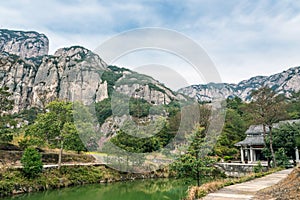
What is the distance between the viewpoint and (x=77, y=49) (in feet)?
202

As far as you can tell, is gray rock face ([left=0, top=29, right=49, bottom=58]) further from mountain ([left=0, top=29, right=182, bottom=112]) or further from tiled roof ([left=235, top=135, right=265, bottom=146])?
tiled roof ([left=235, top=135, right=265, bottom=146])

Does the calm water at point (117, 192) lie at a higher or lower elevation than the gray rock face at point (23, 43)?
lower

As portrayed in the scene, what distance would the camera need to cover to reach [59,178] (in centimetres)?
1883

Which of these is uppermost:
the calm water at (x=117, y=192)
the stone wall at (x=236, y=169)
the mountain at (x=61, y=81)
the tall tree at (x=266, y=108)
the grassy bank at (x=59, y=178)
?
the mountain at (x=61, y=81)

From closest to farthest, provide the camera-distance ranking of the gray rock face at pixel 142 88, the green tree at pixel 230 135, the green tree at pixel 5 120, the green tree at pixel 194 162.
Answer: the green tree at pixel 194 162 → the green tree at pixel 5 120 → the green tree at pixel 230 135 → the gray rock face at pixel 142 88

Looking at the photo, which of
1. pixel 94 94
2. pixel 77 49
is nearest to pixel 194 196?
pixel 94 94

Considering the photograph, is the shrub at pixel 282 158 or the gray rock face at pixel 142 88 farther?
the gray rock face at pixel 142 88

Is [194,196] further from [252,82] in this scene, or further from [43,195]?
[252,82]

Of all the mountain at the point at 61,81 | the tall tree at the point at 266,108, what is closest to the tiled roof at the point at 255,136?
the tall tree at the point at 266,108

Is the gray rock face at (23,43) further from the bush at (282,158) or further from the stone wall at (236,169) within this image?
the bush at (282,158)

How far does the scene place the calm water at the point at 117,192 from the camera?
15.1 meters

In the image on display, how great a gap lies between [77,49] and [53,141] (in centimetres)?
4329

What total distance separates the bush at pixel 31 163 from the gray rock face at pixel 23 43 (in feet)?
286

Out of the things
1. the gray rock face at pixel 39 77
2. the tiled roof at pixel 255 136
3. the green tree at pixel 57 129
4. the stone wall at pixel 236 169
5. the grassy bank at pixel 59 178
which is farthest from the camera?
the gray rock face at pixel 39 77
